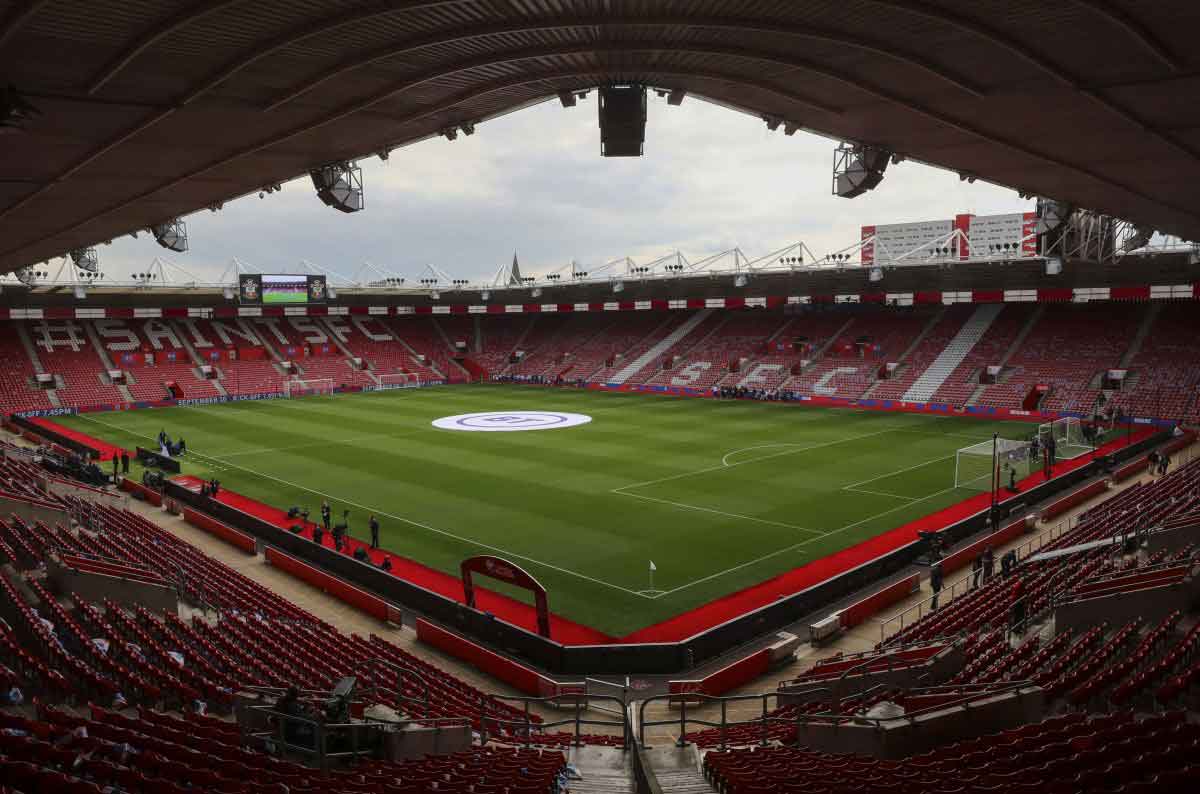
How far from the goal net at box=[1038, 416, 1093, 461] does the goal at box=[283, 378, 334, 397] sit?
51343mm

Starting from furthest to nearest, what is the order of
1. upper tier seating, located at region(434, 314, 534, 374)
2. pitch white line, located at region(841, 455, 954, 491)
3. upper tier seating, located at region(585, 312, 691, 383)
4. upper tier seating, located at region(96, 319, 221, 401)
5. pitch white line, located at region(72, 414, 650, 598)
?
1. upper tier seating, located at region(434, 314, 534, 374)
2. upper tier seating, located at region(585, 312, 691, 383)
3. upper tier seating, located at region(96, 319, 221, 401)
4. pitch white line, located at region(841, 455, 954, 491)
5. pitch white line, located at region(72, 414, 650, 598)

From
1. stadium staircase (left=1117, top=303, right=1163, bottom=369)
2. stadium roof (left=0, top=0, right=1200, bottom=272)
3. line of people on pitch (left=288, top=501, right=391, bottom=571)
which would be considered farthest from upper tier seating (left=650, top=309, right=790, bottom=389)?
stadium roof (left=0, top=0, right=1200, bottom=272)

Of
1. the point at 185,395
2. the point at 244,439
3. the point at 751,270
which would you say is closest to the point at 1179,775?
the point at 244,439

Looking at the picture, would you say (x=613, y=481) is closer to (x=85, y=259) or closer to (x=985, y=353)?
(x=85, y=259)

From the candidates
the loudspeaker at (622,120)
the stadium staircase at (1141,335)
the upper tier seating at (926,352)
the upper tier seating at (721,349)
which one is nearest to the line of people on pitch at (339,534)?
the loudspeaker at (622,120)

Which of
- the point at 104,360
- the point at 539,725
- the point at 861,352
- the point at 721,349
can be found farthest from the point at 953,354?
the point at 104,360

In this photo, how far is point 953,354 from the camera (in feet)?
185

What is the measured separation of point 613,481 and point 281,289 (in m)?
43.6

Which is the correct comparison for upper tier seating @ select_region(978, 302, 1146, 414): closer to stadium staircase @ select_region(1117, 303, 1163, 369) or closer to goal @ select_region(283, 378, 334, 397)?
stadium staircase @ select_region(1117, 303, 1163, 369)

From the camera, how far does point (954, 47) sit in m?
10.8

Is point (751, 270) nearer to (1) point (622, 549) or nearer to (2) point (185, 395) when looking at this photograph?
(1) point (622, 549)

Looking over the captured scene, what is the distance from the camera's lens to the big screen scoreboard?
2447 inches

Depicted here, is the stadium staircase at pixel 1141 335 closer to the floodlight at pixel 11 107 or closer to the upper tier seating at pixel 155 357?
the floodlight at pixel 11 107

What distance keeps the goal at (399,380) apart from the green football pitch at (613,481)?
17.0 meters
